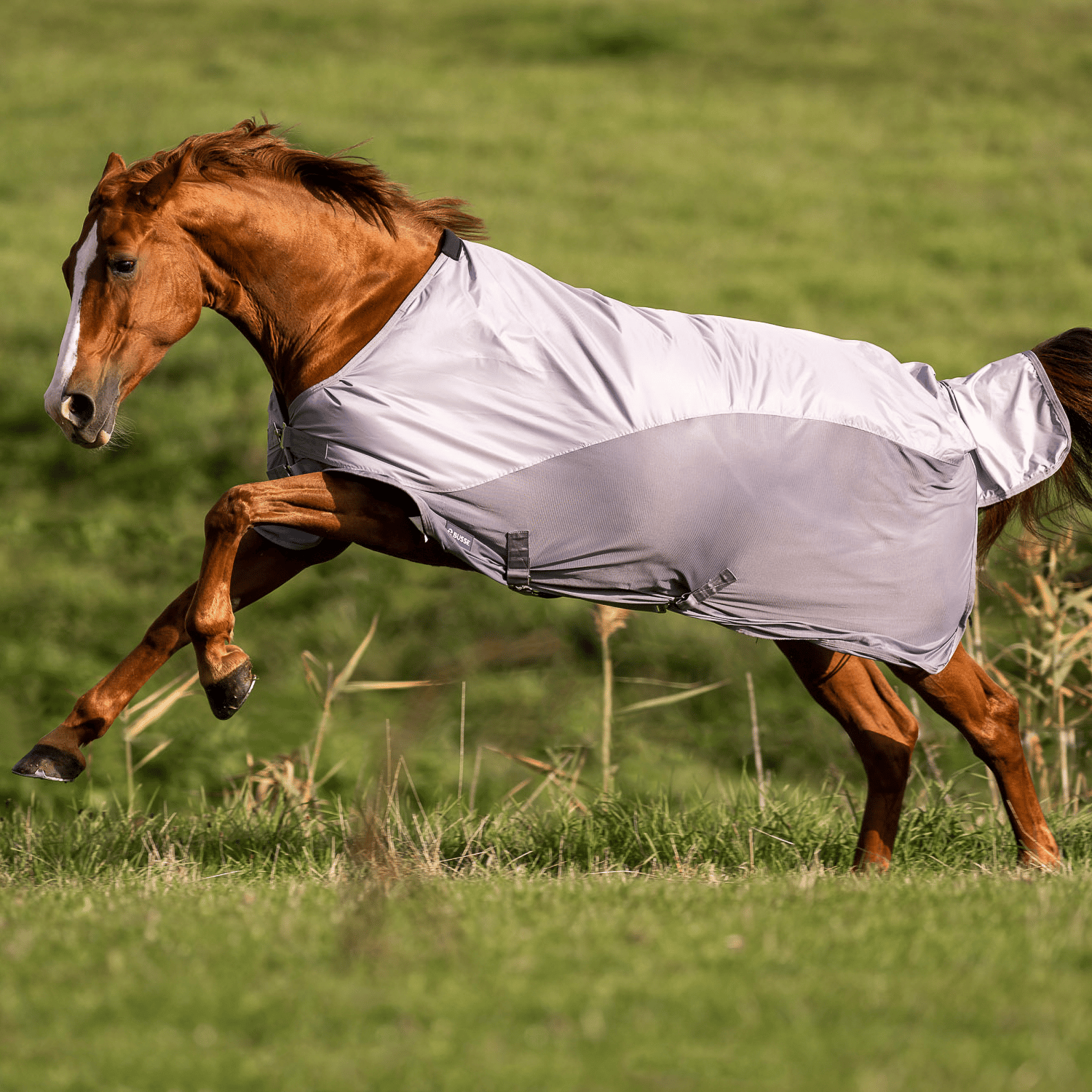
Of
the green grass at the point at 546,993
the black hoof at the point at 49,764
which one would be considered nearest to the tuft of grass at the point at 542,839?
the black hoof at the point at 49,764

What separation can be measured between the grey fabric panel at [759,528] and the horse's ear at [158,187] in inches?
45.1

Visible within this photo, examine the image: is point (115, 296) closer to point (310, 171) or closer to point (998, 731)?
point (310, 171)

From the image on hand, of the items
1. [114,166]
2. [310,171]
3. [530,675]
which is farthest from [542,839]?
[530,675]

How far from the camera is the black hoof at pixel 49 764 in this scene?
380cm

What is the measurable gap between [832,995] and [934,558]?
7.03ft

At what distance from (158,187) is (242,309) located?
0.42 metres

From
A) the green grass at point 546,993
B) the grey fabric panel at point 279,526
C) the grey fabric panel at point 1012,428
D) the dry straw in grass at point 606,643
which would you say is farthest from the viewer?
the dry straw in grass at point 606,643

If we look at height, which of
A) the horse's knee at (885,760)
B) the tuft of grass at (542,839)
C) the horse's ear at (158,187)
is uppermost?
the horse's ear at (158,187)

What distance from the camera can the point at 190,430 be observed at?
1058 cm

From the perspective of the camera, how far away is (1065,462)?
15.4ft

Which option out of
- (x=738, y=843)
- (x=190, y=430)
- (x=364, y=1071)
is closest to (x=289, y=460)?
(x=738, y=843)

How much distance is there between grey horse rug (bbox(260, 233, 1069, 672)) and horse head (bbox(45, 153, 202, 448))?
0.48 metres

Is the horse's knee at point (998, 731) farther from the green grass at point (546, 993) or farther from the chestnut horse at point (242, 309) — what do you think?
the green grass at point (546, 993)

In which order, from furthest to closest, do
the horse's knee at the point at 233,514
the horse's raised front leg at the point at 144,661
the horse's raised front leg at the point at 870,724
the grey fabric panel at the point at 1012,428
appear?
the horse's raised front leg at the point at 870,724
the grey fabric panel at the point at 1012,428
the horse's raised front leg at the point at 144,661
the horse's knee at the point at 233,514
